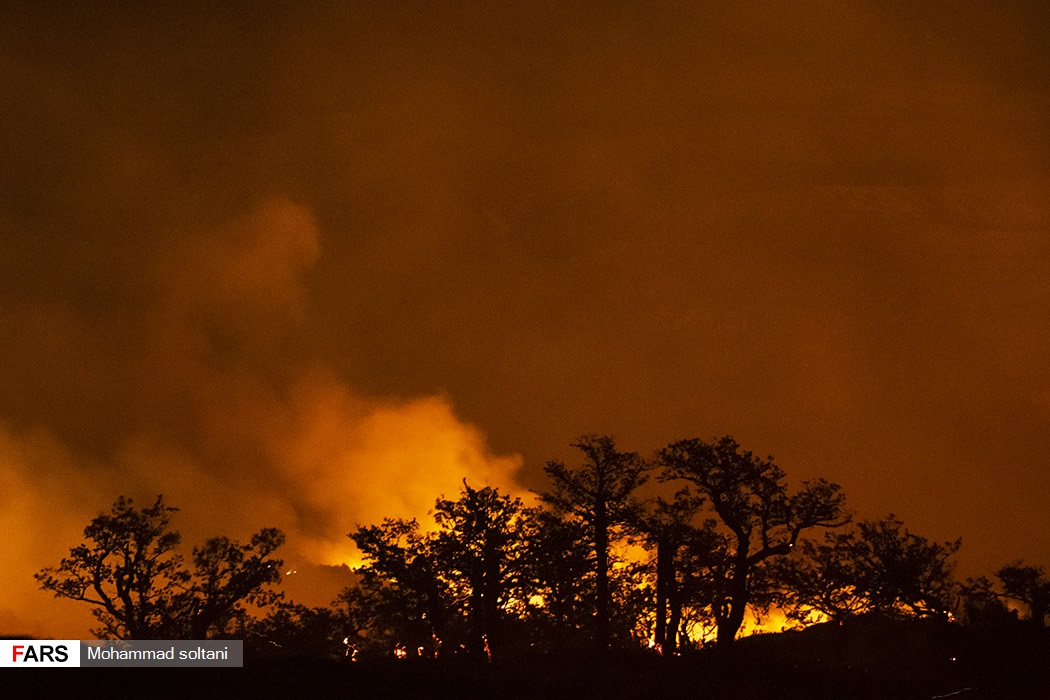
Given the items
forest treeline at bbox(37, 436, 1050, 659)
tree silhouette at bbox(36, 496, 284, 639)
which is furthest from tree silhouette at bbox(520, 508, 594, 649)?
tree silhouette at bbox(36, 496, 284, 639)

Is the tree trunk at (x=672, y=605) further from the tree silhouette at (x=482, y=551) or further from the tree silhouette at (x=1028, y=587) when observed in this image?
the tree silhouette at (x=1028, y=587)

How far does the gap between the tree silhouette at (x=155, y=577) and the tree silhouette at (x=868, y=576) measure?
2465 centimetres

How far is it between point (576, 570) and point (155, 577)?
62.1ft

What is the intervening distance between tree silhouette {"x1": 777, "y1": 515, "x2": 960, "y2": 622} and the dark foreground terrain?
75.2 inches

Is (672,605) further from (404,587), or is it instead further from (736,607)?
(404,587)

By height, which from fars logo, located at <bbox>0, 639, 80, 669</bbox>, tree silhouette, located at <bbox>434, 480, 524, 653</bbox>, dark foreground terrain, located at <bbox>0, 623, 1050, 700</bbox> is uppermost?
tree silhouette, located at <bbox>434, 480, 524, 653</bbox>

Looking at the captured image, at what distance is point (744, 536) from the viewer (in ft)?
110

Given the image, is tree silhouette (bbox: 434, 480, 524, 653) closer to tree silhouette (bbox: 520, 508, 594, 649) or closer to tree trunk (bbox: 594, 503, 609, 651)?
tree silhouette (bbox: 520, 508, 594, 649)

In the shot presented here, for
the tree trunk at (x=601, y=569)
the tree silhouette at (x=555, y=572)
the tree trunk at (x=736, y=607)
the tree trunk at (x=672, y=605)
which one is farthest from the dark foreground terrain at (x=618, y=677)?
the tree silhouette at (x=555, y=572)

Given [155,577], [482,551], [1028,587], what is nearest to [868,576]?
[1028,587]

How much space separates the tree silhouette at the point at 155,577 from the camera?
117 ft

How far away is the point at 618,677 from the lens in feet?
87.2

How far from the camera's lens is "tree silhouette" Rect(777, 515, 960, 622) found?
3553 cm

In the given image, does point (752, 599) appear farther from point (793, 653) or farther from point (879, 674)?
point (793, 653)
